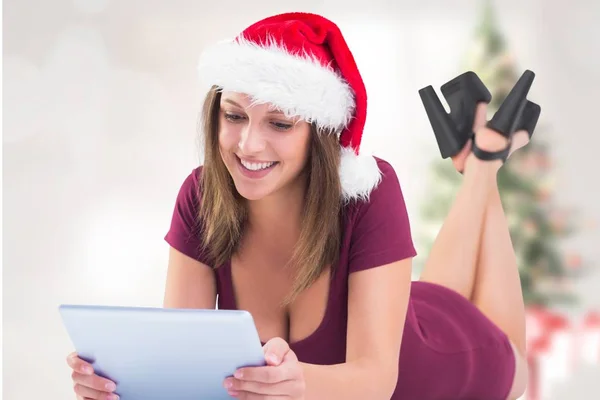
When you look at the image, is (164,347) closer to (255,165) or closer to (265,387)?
(265,387)

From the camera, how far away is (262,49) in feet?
6.33

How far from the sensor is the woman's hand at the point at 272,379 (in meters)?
1.51

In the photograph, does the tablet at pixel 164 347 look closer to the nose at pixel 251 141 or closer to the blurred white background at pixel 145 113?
the nose at pixel 251 141

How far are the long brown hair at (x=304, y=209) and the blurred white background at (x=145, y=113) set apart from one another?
248 cm

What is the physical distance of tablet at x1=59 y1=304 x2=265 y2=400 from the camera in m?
1.44

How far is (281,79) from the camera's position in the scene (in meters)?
1.89

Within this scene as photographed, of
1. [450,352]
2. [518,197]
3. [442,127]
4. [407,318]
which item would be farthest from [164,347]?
[518,197]

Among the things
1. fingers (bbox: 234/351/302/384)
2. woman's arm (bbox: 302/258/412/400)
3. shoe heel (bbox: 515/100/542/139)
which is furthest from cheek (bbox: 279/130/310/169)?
shoe heel (bbox: 515/100/542/139)

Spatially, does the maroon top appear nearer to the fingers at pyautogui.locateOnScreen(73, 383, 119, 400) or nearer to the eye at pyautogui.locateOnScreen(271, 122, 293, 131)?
the eye at pyautogui.locateOnScreen(271, 122, 293, 131)

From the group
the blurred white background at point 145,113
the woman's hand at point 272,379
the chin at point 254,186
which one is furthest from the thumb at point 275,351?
the blurred white background at point 145,113

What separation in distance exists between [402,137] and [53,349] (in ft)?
6.65

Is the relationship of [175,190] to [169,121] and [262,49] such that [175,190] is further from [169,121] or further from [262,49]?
[262,49]

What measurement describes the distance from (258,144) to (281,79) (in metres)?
0.14

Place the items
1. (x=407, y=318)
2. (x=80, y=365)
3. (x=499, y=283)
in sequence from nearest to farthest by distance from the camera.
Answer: (x=80, y=365), (x=407, y=318), (x=499, y=283)
